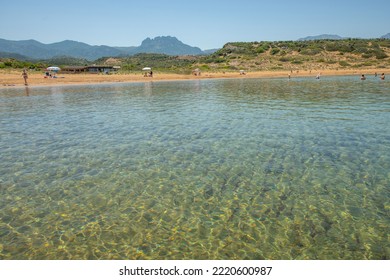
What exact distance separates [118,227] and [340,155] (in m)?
8.69

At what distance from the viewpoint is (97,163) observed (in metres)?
10.4

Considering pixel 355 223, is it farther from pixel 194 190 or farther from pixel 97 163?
pixel 97 163

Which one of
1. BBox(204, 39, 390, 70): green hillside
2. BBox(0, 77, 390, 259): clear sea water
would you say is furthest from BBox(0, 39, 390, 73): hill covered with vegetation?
BBox(0, 77, 390, 259): clear sea water

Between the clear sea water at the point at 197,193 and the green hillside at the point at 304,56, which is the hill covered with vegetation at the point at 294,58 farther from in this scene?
the clear sea water at the point at 197,193

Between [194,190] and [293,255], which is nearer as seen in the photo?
[293,255]

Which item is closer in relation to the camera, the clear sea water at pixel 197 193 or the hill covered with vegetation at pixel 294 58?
the clear sea water at pixel 197 193

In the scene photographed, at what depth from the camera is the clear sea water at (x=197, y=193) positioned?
227 inches

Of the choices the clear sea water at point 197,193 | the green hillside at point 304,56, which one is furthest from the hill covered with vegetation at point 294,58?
the clear sea water at point 197,193

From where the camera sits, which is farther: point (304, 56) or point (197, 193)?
point (304, 56)

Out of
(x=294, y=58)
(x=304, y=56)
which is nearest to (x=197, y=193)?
(x=294, y=58)

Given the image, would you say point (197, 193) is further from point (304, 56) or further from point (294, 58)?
point (304, 56)

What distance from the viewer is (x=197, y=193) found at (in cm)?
798
